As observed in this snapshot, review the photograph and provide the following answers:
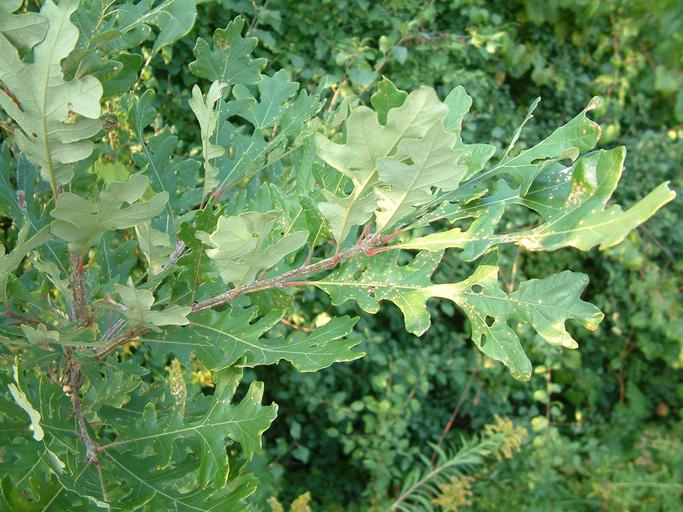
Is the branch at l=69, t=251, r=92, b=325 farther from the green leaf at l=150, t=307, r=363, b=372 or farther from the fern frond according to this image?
the fern frond

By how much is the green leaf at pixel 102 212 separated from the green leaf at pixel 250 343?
157 millimetres

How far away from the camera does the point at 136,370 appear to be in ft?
2.50

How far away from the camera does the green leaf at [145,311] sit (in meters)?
0.60

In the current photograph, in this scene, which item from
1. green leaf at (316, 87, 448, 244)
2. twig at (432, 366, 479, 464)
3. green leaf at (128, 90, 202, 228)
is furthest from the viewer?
twig at (432, 366, 479, 464)

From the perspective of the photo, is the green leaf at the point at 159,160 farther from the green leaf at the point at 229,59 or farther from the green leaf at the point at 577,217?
the green leaf at the point at 577,217

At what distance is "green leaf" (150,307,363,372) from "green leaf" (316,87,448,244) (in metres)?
0.17

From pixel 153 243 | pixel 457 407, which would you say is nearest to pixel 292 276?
pixel 153 243

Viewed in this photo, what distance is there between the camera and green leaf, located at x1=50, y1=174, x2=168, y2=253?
0.56 meters

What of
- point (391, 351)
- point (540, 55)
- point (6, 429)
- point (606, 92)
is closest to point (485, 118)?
point (540, 55)

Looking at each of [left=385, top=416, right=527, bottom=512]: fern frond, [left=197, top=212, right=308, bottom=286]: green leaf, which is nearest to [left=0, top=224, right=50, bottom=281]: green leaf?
[left=197, top=212, right=308, bottom=286]: green leaf

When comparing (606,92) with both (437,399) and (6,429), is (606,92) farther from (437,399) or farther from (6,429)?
(6,429)

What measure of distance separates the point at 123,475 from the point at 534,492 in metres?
1.96

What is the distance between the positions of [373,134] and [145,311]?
0.80 ft

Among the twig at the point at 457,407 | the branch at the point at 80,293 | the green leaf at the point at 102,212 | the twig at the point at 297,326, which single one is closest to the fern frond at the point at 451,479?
the twig at the point at 457,407
